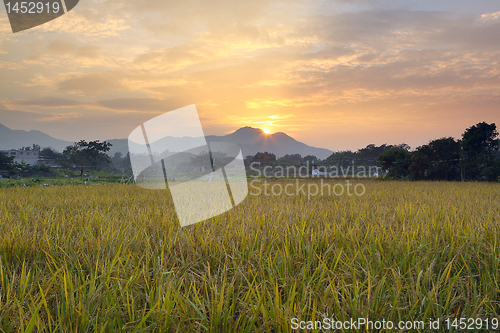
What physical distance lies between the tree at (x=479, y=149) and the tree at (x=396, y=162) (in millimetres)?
3067

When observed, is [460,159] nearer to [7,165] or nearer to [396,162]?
[396,162]

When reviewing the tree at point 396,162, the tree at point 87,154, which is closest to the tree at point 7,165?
the tree at point 87,154

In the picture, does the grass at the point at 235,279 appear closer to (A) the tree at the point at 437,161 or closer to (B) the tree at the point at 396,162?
(A) the tree at the point at 437,161

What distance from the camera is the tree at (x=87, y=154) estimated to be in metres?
26.7

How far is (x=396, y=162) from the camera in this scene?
17.9 metres

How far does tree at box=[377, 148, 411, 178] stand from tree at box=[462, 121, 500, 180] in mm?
3067

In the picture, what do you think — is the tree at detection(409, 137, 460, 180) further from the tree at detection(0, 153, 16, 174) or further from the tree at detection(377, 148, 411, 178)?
the tree at detection(0, 153, 16, 174)

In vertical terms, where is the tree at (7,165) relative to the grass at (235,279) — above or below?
above

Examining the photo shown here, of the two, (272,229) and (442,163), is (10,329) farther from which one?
(442,163)

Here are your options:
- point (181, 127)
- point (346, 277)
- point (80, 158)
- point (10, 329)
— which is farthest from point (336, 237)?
point (80, 158)

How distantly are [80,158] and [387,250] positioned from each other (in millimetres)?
31408

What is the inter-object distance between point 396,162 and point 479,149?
14.2ft

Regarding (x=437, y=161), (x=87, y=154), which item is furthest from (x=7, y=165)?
(x=437, y=161)

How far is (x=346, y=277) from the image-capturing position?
5.16 ft
